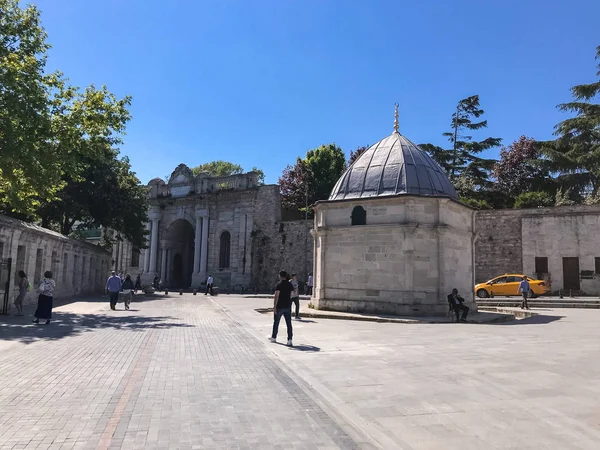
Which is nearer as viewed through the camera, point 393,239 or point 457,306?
point 457,306

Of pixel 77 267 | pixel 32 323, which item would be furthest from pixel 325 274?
pixel 77 267

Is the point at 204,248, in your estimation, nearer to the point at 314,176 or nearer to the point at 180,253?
the point at 180,253

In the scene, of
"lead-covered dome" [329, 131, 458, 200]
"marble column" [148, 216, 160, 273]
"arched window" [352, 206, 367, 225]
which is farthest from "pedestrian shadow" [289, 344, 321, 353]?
"marble column" [148, 216, 160, 273]

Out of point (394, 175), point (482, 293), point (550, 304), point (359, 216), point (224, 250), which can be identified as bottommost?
point (550, 304)

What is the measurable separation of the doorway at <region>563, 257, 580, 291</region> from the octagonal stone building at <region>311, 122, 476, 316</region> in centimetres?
1386

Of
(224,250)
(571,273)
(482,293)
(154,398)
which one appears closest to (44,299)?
(154,398)

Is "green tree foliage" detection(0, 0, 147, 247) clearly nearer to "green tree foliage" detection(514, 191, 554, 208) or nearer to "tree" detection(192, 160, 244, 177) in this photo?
"green tree foliage" detection(514, 191, 554, 208)

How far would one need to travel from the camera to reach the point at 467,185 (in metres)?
40.7

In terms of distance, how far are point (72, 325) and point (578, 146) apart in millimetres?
38757

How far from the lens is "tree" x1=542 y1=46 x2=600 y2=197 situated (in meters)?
36.2

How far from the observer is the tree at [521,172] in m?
40.1

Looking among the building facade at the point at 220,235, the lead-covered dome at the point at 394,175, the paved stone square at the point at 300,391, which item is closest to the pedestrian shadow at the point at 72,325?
the paved stone square at the point at 300,391

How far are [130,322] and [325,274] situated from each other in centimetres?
770

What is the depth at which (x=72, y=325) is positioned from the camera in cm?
1377
